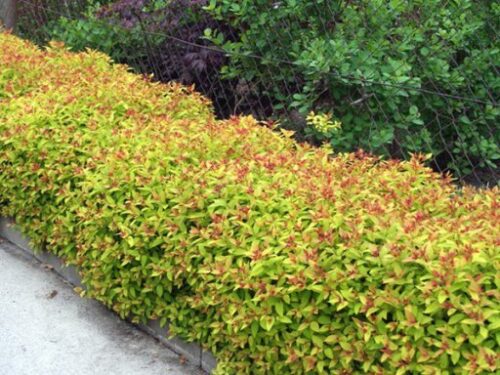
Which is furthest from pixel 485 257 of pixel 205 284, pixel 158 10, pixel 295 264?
pixel 158 10

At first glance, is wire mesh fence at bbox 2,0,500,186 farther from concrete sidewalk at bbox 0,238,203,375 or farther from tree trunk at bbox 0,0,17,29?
tree trunk at bbox 0,0,17,29

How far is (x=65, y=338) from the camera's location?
435 centimetres

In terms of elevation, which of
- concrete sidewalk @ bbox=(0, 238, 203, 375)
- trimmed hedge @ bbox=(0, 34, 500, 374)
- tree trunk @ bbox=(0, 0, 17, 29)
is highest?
tree trunk @ bbox=(0, 0, 17, 29)

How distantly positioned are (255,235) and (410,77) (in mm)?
2333

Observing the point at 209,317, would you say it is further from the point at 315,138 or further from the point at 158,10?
the point at 158,10

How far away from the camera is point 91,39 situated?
7688 millimetres

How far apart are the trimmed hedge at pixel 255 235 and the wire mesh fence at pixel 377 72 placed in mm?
808

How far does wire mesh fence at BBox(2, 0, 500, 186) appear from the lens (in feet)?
18.0

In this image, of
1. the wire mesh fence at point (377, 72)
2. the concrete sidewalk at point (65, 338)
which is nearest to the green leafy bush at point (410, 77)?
the wire mesh fence at point (377, 72)

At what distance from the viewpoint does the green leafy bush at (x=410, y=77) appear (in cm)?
548

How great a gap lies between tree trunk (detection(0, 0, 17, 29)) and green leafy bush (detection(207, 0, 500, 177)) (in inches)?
174

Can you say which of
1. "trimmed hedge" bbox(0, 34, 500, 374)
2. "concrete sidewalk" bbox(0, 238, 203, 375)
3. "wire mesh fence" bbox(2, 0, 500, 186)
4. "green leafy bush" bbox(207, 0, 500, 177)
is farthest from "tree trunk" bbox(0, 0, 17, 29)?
"concrete sidewalk" bbox(0, 238, 203, 375)

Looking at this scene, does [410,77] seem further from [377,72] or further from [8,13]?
[8,13]

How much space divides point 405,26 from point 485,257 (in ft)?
9.33
